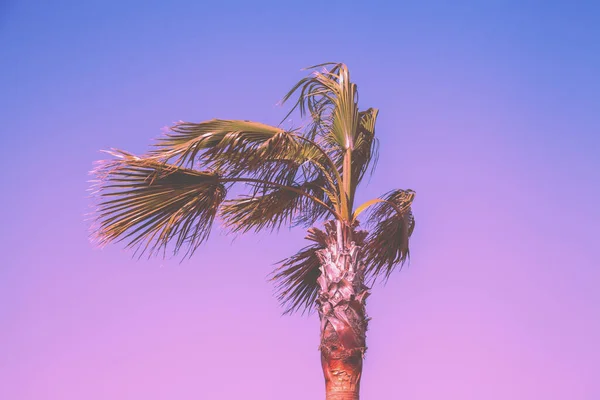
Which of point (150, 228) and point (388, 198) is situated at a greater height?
point (388, 198)

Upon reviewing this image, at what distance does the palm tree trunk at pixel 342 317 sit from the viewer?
7656 millimetres

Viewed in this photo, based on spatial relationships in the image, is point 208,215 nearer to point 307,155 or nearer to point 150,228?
point 150,228

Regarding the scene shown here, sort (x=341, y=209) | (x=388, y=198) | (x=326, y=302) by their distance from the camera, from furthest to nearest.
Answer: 1. (x=388, y=198)
2. (x=341, y=209)
3. (x=326, y=302)

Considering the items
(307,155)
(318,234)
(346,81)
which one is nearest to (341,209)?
(318,234)

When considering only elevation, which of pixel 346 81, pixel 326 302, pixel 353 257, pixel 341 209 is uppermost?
pixel 346 81

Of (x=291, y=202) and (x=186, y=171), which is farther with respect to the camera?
(x=291, y=202)

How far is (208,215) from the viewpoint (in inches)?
335

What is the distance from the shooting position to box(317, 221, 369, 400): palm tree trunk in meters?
7.66

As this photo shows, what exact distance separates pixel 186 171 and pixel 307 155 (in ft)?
5.21

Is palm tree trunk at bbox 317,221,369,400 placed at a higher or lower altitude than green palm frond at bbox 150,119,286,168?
lower

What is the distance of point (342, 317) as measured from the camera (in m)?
7.73

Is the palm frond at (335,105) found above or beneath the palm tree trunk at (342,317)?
above

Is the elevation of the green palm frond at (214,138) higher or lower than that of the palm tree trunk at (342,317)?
higher

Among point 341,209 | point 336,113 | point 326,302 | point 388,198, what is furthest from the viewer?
point 388,198
